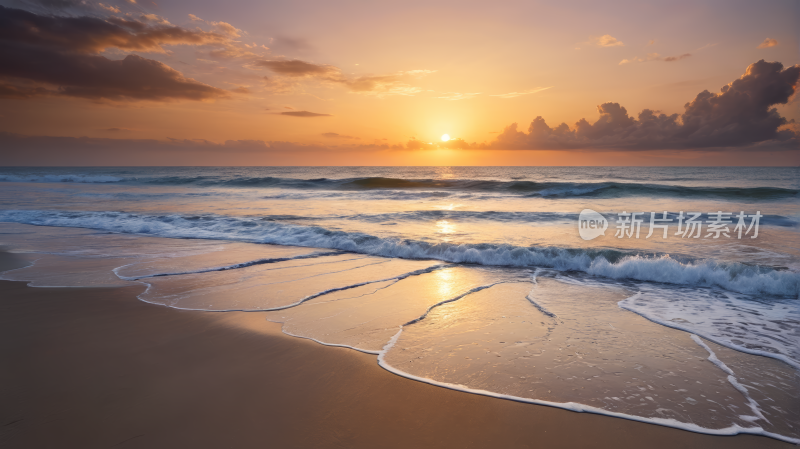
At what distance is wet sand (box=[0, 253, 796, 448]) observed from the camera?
2.37m

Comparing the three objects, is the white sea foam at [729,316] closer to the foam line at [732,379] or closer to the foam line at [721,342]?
the foam line at [721,342]

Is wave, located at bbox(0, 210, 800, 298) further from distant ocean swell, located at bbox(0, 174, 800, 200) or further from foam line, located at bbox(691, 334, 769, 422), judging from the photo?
distant ocean swell, located at bbox(0, 174, 800, 200)

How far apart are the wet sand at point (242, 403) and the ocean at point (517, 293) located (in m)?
0.24

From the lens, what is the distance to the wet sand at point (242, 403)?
237cm

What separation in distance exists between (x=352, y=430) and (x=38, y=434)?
2019 mm

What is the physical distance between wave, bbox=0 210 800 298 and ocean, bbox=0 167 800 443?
38 millimetres

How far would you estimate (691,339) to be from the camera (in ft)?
13.0

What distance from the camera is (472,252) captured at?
26.0ft

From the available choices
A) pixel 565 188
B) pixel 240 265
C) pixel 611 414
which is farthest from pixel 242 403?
pixel 565 188

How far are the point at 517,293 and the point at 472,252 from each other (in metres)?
2.41

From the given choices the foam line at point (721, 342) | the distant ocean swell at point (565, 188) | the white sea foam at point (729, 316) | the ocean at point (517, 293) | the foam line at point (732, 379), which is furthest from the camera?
the distant ocean swell at point (565, 188)

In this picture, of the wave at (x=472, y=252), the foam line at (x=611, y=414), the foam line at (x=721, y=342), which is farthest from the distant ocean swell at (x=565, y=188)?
the foam line at (x=611, y=414)

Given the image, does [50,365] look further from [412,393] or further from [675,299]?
[675,299]

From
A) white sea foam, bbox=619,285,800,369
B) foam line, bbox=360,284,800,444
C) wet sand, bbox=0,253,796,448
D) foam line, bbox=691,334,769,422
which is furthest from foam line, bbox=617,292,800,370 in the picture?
wet sand, bbox=0,253,796,448
